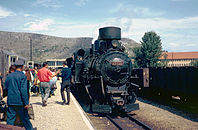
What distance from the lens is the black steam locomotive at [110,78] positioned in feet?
31.9

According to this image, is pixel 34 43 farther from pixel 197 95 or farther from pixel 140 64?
pixel 197 95

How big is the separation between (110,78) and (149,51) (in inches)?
2026

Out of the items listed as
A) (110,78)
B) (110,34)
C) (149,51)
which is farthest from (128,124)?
(149,51)

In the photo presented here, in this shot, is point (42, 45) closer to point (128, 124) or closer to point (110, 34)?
point (110, 34)

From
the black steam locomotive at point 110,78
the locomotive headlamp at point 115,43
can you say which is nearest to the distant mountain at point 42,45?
the black steam locomotive at point 110,78

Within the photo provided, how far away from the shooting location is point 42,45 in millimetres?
155750

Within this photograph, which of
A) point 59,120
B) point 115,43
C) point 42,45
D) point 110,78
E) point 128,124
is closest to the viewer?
point 59,120

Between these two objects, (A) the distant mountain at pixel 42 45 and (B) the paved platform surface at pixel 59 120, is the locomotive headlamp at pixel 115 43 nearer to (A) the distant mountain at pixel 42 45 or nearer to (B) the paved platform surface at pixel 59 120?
(B) the paved platform surface at pixel 59 120

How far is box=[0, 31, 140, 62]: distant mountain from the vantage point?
129913 mm

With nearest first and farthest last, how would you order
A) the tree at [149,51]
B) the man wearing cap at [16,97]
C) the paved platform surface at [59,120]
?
the man wearing cap at [16,97], the paved platform surface at [59,120], the tree at [149,51]

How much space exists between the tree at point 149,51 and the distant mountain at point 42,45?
58294 mm

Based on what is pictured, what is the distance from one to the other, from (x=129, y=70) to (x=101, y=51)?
1676 mm

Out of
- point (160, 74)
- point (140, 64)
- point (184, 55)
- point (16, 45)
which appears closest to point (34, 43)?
point (16, 45)

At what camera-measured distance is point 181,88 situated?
38.4 ft
